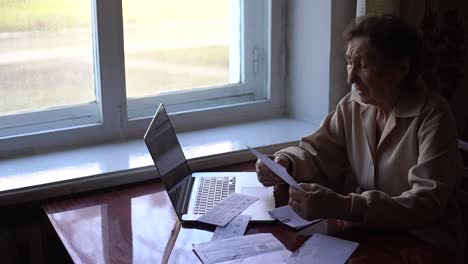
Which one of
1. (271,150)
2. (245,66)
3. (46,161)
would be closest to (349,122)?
A: (271,150)

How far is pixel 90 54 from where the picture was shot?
7.63ft

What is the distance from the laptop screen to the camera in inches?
69.6

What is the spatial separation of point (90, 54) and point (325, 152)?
35.2 inches

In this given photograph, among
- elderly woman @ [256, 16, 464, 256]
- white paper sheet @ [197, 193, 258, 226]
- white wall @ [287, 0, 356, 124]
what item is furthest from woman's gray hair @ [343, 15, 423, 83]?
white wall @ [287, 0, 356, 124]

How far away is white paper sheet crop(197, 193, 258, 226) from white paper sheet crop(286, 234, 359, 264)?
0.78 feet

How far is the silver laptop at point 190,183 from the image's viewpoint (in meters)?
1.77

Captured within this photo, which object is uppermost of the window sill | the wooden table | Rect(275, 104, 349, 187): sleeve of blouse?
Rect(275, 104, 349, 187): sleeve of blouse

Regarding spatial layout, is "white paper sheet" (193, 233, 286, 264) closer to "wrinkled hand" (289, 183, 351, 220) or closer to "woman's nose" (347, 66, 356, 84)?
"wrinkled hand" (289, 183, 351, 220)

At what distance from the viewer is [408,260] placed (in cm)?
153

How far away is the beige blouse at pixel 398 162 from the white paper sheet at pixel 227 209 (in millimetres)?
182

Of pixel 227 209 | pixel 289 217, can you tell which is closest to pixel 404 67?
pixel 289 217

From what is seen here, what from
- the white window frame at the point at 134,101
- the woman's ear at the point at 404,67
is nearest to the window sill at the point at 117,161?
the white window frame at the point at 134,101

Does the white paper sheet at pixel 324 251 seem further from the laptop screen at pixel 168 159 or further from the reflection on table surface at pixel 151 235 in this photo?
the laptop screen at pixel 168 159

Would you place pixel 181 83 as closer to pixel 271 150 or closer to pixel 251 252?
pixel 271 150
